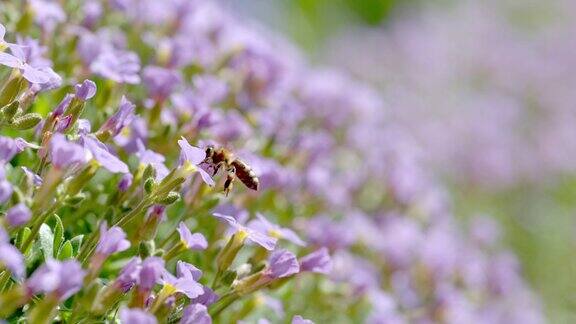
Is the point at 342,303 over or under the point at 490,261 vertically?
over

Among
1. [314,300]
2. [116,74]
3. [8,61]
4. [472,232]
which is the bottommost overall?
[472,232]

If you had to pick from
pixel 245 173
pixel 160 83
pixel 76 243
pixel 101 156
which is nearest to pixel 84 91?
pixel 101 156

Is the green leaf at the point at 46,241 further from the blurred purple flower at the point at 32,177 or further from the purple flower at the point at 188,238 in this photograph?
the purple flower at the point at 188,238

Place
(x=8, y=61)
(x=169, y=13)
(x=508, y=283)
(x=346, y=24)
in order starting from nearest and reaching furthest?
(x=8, y=61) < (x=169, y=13) < (x=508, y=283) < (x=346, y=24)

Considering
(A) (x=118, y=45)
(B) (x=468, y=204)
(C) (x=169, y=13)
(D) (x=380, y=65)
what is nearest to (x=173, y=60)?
(A) (x=118, y=45)

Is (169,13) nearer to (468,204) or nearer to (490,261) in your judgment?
(490,261)

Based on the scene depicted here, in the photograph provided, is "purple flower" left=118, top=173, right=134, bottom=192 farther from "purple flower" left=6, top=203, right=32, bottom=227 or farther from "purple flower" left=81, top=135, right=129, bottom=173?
"purple flower" left=6, top=203, right=32, bottom=227

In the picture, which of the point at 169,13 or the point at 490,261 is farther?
the point at 490,261

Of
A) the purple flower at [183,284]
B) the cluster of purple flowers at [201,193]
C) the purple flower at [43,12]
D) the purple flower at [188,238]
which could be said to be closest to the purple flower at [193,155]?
the cluster of purple flowers at [201,193]
